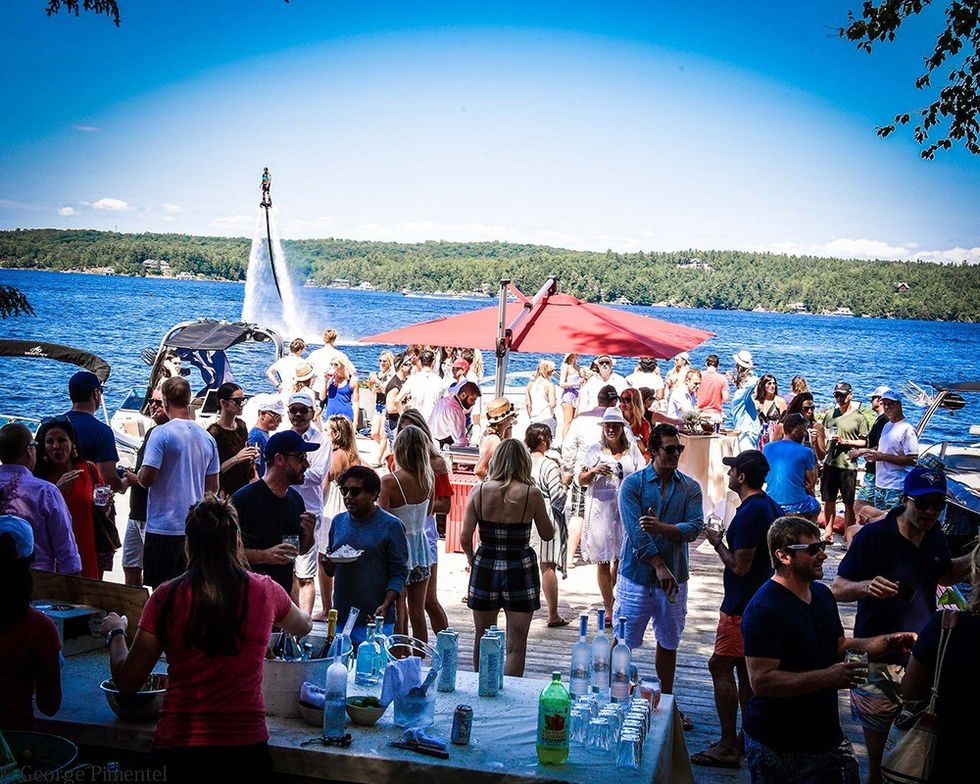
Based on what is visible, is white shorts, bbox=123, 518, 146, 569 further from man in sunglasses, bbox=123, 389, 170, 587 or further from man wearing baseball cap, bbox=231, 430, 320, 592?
man wearing baseball cap, bbox=231, 430, 320, 592

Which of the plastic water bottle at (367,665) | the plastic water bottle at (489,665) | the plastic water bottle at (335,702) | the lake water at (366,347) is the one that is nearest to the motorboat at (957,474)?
the plastic water bottle at (489,665)

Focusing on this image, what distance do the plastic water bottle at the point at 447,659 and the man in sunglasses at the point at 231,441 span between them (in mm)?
2882

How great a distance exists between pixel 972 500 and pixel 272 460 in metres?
7.14

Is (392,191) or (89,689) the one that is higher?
(392,191)

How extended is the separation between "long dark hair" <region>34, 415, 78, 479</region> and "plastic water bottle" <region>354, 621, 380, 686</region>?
2.64 metres

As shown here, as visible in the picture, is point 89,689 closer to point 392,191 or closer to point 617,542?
point 617,542

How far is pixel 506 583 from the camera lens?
6047mm

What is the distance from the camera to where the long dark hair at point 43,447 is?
607cm

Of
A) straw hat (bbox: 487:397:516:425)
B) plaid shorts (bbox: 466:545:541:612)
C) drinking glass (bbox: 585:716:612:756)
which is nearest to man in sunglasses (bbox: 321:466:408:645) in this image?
plaid shorts (bbox: 466:545:541:612)

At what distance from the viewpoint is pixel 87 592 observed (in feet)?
16.3

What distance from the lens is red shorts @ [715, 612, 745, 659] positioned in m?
5.62

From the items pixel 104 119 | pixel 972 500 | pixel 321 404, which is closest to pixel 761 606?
pixel 972 500

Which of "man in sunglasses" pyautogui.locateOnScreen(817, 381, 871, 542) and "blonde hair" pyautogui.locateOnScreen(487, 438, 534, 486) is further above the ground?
"blonde hair" pyautogui.locateOnScreen(487, 438, 534, 486)

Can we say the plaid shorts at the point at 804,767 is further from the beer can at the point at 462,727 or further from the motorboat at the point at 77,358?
the motorboat at the point at 77,358
